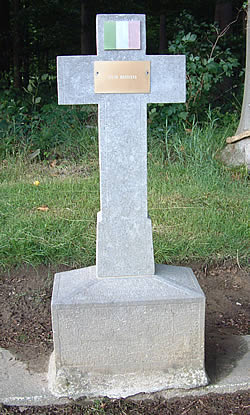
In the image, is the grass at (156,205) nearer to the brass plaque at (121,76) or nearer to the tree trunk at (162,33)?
the brass plaque at (121,76)

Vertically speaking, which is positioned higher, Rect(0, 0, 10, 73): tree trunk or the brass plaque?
Rect(0, 0, 10, 73): tree trunk

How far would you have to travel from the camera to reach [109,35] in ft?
7.11

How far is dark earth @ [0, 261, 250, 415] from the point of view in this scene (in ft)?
7.30

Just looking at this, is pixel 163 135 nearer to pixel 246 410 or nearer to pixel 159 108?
pixel 159 108

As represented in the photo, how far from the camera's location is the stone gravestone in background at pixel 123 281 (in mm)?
2219

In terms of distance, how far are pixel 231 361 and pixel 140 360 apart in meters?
0.52

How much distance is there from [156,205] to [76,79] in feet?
7.99

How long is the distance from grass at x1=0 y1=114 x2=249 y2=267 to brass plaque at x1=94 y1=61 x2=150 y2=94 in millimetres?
1755

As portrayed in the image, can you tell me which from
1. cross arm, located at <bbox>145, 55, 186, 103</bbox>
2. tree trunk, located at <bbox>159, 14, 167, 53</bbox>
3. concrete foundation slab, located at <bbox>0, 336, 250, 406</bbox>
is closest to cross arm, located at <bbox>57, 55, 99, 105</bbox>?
cross arm, located at <bbox>145, 55, 186, 103</bbox>

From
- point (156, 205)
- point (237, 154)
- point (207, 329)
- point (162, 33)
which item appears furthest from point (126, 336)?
point (162, 33)

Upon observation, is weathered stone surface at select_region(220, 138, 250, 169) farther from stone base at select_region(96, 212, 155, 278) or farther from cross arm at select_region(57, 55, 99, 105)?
cross arm at select_region(57, 55, 99, 105)

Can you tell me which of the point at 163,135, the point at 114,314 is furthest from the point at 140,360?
the point at 163,135

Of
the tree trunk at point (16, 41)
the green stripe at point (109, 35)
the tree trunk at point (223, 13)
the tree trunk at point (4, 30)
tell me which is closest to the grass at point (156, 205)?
the green stripe at point (109, 35)

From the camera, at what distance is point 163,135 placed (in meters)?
6.43
